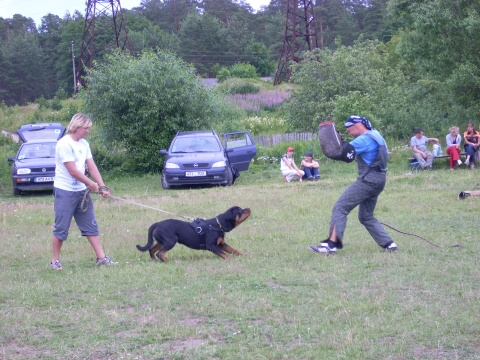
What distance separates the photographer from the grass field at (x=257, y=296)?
4594mm

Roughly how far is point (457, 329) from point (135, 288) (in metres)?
3.19

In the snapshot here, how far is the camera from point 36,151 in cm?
1909

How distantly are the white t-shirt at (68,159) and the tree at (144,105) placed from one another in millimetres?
13309

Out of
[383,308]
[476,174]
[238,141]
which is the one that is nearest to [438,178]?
[476,174]

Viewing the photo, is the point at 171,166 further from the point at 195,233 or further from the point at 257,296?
the point at 257,296

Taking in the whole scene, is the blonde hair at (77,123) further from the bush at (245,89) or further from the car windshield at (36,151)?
the bush at (245,89)

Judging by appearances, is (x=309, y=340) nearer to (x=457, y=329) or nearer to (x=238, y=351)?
(x=238, y=351)

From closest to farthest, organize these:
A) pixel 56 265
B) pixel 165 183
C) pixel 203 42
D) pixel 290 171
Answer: pixel 56 265 → pixel 165 183 → pixel 290 171 → pixel 203 42

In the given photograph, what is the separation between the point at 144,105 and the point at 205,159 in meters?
4.76

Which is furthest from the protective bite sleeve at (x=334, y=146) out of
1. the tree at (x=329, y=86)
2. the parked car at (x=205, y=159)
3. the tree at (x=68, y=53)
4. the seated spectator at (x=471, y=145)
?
the tree at (x=68, y=53)

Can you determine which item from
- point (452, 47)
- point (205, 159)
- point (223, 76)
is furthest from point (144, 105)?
point (223, 76)

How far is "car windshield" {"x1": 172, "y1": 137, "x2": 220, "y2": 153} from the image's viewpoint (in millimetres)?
17938

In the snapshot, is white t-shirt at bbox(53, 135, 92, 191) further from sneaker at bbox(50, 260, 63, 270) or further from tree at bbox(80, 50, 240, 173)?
tree at bbox(80, 50, 240, 173)

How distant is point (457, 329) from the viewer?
4742mm
